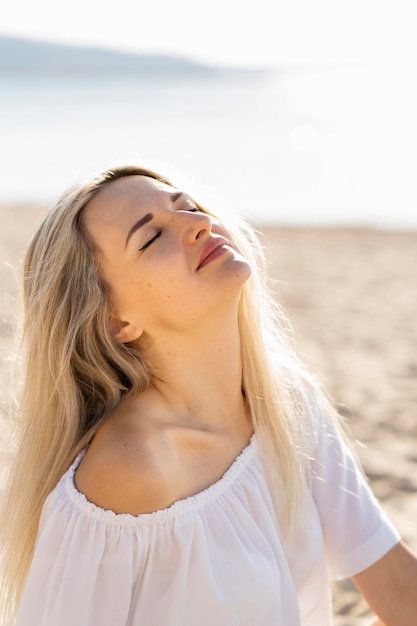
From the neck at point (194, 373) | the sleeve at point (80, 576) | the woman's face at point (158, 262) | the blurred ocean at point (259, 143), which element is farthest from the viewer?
the blurred ocean at point (259, 143)

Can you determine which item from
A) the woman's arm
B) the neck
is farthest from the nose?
the woman's arm

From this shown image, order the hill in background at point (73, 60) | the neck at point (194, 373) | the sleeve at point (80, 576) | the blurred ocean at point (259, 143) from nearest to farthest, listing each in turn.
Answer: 1. the sleeve at point (80, 576)
2. the neck at point (194, 373)
3. the blurred ocean at point (259, 143)
4. the hill in background at point (73, 60)

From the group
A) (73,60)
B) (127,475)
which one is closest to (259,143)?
(127,475)

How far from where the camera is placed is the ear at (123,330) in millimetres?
2285

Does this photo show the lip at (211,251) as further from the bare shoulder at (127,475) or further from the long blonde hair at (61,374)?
the bare shoulder at (127,475)

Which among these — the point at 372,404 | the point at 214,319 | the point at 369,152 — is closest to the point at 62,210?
the point at 214,319

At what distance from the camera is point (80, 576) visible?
1.94 metres

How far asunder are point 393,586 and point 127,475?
2.86 ft

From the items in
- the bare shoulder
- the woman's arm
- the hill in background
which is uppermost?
the bare shoulder

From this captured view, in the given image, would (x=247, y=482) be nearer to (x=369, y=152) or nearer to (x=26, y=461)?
(x=26, y=461)

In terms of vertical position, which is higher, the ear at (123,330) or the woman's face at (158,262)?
the woman's face at (158,262)

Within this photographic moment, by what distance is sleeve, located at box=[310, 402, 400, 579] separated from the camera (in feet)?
8.09

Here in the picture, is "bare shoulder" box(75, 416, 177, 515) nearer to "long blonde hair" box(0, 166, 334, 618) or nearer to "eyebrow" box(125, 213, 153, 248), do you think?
"long blonde hair" box(0, 166, 334, 618)

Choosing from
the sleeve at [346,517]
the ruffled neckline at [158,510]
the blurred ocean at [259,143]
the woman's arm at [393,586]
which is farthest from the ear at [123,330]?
the blurred ocean at [259,143]
